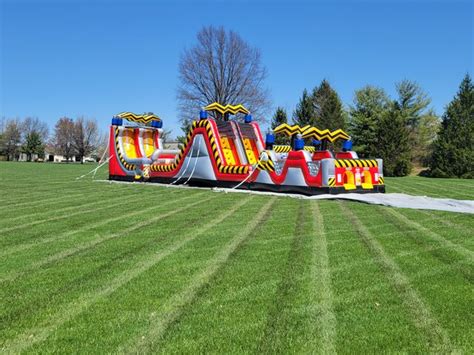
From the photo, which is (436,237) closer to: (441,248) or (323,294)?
(441,248)

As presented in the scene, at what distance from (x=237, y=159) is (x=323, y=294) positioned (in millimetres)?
11757

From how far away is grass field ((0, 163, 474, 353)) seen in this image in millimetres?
2586

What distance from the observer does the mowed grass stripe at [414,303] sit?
254 cm

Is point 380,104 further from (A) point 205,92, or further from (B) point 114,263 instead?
(B) point 114,263

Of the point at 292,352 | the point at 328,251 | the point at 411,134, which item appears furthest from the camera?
the point at 411,134

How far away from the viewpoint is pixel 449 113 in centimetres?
3078

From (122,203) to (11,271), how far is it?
531 centimetres

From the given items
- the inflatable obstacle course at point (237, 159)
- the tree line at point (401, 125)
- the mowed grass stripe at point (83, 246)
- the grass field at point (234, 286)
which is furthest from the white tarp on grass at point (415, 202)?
the tree line at point (401, 125)

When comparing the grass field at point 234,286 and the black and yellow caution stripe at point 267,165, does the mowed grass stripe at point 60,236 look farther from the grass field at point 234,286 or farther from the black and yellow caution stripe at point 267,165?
the black and yellow caution stripe at point 267,165

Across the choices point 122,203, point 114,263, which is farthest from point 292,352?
point 122,203

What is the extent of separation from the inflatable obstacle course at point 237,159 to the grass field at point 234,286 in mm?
5159

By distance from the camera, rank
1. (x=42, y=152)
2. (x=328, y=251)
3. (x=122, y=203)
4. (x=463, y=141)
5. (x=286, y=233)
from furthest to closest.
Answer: (x=42, y=152) → (x=463, y=141) → (x=122, y=203) → (x=286, y=233) → (x=328, y=251)

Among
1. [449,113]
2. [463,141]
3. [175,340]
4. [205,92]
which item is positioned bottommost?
[175,340]

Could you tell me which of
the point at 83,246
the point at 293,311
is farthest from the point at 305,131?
the point at 293,311
